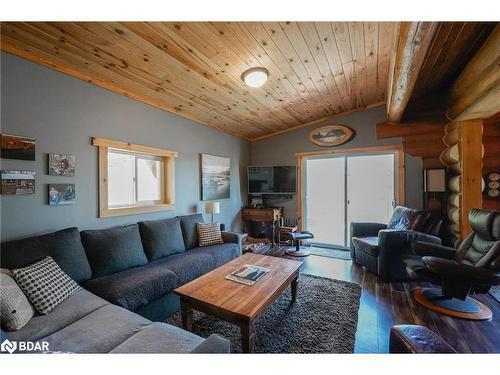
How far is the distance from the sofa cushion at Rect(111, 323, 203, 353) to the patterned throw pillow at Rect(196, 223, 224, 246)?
1.84m

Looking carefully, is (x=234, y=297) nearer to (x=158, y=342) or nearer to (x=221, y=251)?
(x=158, y=342)

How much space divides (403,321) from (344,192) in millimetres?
2716

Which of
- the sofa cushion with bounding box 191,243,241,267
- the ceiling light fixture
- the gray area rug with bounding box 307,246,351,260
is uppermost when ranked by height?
the ceiling light fixture

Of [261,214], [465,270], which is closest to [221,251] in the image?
[261,214]

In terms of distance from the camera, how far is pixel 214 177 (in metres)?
4.11

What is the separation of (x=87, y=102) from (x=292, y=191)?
3.63 metres

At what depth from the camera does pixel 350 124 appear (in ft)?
13.8

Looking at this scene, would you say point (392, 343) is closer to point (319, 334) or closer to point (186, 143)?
point (319, 334)

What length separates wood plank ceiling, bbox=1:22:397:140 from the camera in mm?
1741

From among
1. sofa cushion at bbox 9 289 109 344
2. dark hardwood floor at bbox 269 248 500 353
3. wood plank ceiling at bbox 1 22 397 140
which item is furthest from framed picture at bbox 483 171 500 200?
sofa cushion at bbox 9 289 109 344

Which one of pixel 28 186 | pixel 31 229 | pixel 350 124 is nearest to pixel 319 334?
pixel 31 229

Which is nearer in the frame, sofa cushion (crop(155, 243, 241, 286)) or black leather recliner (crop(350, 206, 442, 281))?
sofa cushion (crop(155, 243, 241, 286))

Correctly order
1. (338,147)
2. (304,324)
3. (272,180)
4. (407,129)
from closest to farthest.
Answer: (304,324) → (407,129) → (338,147) → (272,180)

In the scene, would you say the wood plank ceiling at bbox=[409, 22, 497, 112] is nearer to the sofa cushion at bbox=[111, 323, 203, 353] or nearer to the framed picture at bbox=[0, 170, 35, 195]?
the sofa cushion at bbox=[111, 323, 203, 353]
